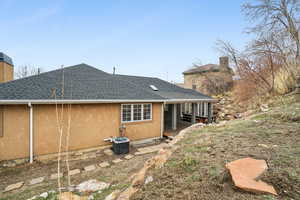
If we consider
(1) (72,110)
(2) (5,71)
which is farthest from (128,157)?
(2) (5,71)

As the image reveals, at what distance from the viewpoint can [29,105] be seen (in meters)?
5.14

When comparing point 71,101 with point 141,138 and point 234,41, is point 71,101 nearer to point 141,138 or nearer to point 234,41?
point 141,138

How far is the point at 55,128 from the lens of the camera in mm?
5793

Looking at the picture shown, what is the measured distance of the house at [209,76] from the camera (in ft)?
58.1

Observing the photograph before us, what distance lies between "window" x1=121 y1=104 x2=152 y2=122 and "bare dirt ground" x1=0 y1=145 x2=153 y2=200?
2.22 m

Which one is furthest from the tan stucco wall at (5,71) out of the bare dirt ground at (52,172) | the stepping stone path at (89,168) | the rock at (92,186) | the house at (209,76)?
the house at (209,76)

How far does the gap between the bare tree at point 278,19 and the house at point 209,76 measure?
6104 millimetres

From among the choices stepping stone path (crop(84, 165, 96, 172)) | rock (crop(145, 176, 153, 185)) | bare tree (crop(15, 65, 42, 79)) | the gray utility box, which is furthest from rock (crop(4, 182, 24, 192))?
bare tree (crop(15, 65, 42, 79))

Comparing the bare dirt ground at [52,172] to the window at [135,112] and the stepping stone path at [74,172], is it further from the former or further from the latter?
the window at [135,112]

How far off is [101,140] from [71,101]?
7.46ft

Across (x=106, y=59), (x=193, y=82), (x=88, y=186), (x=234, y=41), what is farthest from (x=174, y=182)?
(x=193, y=82)

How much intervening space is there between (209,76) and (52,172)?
1945 centimetres

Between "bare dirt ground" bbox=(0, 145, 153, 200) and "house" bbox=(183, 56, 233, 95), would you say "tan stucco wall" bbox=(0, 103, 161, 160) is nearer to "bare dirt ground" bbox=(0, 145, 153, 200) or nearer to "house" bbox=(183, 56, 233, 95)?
"bare dirt ground" bbox=(0, 145, 153, 200)

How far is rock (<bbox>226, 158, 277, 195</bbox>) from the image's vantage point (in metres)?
1.56
